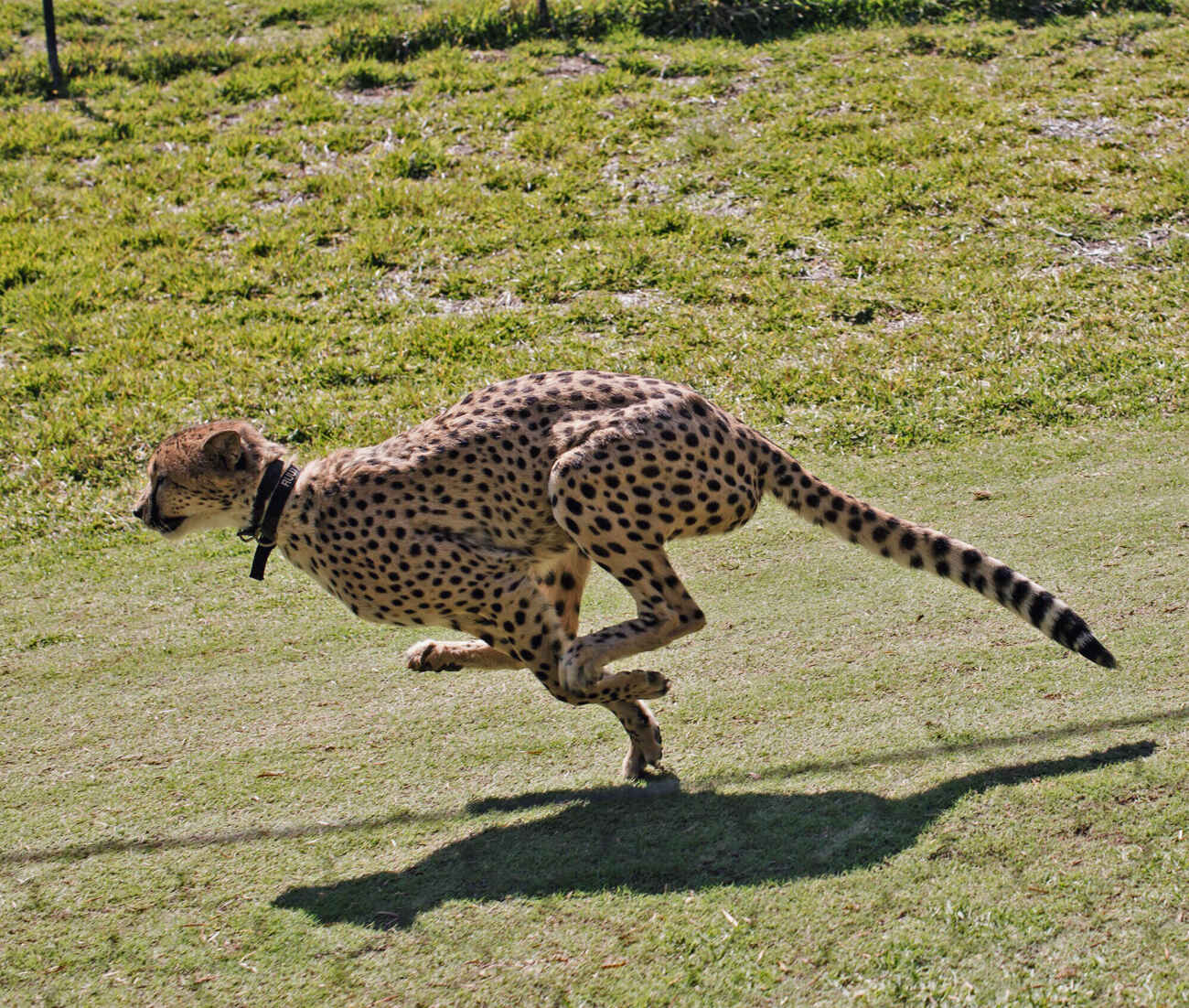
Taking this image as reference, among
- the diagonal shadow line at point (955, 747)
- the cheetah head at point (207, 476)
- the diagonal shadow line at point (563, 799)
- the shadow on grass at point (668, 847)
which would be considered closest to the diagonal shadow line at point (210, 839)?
the diagonal shadow line at point (563, 799)

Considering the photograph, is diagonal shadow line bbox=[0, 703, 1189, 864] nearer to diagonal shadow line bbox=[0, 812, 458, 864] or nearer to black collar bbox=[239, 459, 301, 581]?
diagonal shadow line bbox=[0, 812, 458, 864]

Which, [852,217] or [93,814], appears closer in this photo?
[93,814]

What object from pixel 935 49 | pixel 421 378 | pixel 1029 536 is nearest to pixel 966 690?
pixel 1029 536

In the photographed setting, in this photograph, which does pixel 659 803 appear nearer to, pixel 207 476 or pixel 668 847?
pixel 668 847

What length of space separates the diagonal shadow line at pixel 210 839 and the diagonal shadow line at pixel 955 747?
1.25 meters

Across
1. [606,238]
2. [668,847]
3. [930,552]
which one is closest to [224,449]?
[668,847]

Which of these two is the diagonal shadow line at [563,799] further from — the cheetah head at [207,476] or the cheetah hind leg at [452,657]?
the cheetah head at [207,476]

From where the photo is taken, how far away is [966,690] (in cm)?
561

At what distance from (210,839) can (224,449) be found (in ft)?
5.26

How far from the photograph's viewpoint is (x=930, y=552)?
17.2 ft

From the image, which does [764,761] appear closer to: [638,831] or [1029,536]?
[638,831]

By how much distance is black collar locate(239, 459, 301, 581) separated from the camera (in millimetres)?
5547

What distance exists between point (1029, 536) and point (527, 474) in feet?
10.8

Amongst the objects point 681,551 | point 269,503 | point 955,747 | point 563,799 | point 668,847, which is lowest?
point 681,551
